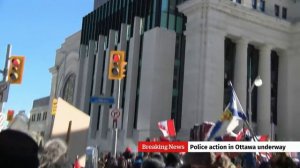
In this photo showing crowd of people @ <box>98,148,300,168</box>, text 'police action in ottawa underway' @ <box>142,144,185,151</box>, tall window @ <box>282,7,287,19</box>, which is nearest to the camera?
crowd of people @ <box>98,148,300,168</box>

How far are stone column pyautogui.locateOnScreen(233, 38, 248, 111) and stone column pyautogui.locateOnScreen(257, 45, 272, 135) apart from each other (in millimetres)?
2971

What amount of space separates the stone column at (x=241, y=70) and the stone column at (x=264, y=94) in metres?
2.97

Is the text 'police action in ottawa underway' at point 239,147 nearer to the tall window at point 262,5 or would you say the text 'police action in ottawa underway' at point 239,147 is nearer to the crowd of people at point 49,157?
the crowd of people at point 49,157

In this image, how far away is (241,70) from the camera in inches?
1911

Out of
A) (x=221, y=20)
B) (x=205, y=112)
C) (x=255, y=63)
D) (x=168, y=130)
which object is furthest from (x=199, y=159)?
(x=255, y=63)

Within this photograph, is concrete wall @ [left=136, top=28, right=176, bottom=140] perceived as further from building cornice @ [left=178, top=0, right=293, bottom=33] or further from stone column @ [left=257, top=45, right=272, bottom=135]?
stone column @ [left=257, top=45, right=272, bottom=135]

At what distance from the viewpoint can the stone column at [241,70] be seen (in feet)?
157

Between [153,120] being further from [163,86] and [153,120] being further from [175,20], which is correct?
[175,20]

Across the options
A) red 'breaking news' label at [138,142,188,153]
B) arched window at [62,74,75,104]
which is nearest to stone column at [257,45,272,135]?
arched window at [62,74,75,104]

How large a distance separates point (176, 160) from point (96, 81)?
52.2 metres

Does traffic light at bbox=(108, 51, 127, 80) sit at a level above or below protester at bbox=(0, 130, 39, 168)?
above

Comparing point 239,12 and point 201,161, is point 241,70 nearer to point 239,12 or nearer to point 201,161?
point 239,12

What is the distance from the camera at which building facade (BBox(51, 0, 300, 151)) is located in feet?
151

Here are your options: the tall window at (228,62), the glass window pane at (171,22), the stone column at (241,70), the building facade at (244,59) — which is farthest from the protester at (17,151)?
the glass window pane at (171,22)
